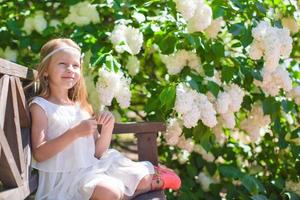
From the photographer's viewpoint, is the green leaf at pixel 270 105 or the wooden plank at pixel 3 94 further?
the green leaf at pixel 270 105

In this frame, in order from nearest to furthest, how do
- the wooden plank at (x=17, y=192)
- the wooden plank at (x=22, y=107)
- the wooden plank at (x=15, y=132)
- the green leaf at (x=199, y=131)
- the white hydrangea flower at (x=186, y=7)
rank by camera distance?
the wooden plank at (x=17, y=192) → the wooden plank at (x=15, y=132) → the wooden plank at (x=22, y=107) → the white hydrangea flower at (x=186, y=7) → the green leaf at (x=199, y=131)

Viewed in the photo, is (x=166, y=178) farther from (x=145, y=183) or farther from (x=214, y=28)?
(x=214, y=28)

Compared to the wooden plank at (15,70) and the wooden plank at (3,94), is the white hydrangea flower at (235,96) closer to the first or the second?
the wooden plank at (15,70)

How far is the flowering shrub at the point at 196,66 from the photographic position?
9.85 feet

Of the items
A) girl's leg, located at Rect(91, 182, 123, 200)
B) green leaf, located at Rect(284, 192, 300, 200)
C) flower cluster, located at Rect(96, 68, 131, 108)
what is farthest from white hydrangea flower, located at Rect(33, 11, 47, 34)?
green leaf, located at Rect(284, 192, 300, 200)

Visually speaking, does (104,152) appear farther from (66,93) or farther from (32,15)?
(32,15)

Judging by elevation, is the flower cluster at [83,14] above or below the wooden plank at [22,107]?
above

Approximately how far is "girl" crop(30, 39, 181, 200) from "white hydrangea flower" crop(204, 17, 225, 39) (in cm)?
80

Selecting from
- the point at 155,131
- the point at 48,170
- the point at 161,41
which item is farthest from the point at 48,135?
the point at 161,41

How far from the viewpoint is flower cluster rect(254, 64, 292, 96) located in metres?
3.28

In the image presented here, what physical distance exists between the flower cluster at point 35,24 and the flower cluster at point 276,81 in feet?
3.90

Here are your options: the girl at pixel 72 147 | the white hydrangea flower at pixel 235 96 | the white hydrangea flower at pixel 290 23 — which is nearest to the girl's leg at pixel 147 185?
the girl at pixel 72 147

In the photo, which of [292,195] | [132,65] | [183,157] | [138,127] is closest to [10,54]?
[132,65]

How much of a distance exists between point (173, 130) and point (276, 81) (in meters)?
0.63
